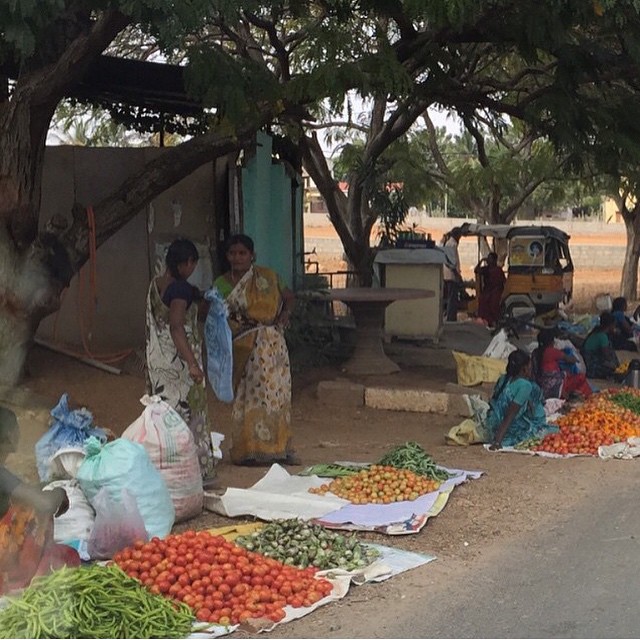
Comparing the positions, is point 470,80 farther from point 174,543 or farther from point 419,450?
point 174,543

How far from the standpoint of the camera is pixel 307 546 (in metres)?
5.50

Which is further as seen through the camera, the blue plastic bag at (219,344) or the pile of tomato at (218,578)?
the blue plastic bag at (219,344)

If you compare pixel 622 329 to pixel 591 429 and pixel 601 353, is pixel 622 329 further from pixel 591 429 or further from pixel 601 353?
pixel 591 429

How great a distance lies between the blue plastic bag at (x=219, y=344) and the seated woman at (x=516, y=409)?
2532 mm

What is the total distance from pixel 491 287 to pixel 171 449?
46.9ft

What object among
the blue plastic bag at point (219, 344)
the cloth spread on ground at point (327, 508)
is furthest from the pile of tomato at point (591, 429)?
the blue plastic bag at point (219, 344)

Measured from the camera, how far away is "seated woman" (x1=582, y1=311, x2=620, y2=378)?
41.8ft

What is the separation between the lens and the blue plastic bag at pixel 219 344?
6977 mm

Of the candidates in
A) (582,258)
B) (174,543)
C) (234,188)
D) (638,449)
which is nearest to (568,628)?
(174,543)

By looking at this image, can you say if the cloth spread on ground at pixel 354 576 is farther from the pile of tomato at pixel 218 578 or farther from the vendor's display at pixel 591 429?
the vendor's display at pixel 591 429

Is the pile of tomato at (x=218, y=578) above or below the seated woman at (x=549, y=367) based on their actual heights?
below

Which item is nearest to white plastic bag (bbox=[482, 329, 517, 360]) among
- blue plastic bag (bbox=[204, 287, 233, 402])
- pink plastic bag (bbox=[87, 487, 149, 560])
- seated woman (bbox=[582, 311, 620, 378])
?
seated woman (bbox=[582, 311, 620, 378])

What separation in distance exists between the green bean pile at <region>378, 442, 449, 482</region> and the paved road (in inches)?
41.1

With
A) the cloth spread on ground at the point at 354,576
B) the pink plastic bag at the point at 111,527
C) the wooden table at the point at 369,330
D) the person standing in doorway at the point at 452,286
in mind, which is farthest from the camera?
the person standing in doorway at the point at 452,286
